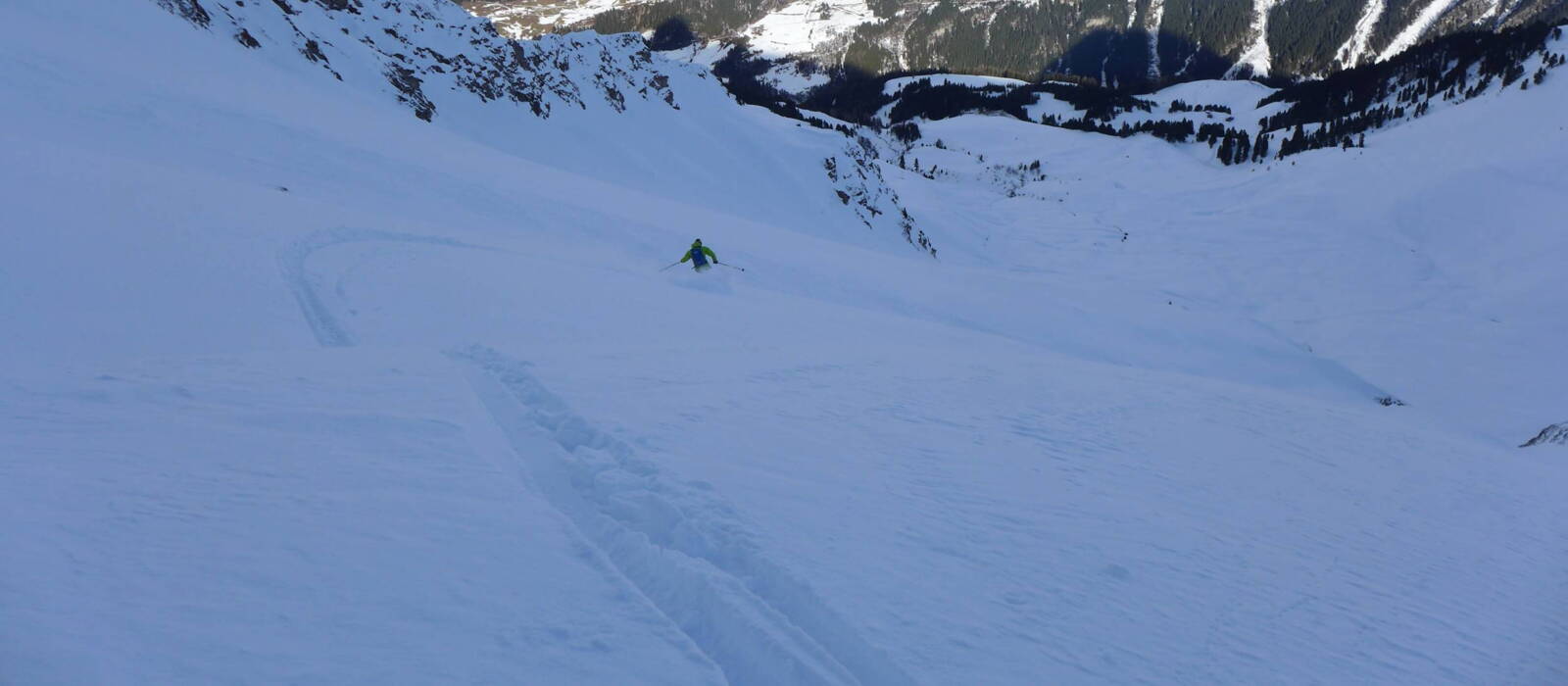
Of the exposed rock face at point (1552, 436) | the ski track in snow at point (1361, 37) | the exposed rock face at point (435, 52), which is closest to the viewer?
the exposed rock face at point (1552, 436)

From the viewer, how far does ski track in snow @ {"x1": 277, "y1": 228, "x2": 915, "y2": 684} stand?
3.71m

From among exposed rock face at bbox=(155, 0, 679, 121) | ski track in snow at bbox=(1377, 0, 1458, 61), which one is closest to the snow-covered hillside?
exposed rock face at bbox=(155, 0, 679, 121)

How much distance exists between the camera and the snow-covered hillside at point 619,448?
3576 millimetres

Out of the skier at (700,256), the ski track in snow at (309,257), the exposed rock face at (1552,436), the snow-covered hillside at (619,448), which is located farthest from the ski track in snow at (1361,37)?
the ski track in snow at (309,257)

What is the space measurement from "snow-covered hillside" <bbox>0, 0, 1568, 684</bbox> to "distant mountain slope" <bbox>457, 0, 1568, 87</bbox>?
3733 inches

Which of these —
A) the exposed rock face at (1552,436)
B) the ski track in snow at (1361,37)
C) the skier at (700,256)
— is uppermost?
the ski track in snow at (1361,37)

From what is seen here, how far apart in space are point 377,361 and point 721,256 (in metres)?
10.3

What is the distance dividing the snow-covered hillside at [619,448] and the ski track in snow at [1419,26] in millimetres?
99834

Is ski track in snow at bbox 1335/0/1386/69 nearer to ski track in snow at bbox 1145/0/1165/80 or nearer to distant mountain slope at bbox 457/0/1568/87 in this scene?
distant mountain slope at bbox 457/0/1568/87

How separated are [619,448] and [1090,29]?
5463 inches

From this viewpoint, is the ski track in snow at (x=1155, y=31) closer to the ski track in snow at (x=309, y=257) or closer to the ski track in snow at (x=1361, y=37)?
the ski track in snow at (x=1361, y=37)

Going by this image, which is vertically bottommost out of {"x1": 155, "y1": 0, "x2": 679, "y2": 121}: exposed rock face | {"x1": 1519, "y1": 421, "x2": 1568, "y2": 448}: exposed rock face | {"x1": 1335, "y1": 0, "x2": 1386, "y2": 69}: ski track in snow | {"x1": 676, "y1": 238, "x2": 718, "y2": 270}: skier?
{"x1": 1519, "y1": 421, "x2": 1568, "y2": 448}: exposed rock face

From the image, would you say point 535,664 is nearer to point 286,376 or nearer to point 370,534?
point 370,534

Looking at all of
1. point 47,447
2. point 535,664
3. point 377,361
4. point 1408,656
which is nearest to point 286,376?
point 377,361
